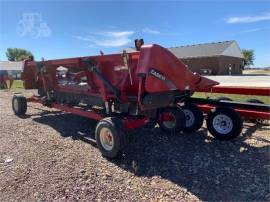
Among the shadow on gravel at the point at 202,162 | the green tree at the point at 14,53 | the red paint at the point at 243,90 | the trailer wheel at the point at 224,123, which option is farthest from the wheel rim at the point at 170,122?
the green tree at the point at 14,53

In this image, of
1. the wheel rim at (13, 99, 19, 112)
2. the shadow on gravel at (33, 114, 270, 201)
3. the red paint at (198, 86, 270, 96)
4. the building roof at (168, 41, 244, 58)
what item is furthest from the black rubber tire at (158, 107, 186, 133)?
the building roof at (168, 41, 244, 58)

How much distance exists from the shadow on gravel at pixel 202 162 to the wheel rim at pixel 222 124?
216mm

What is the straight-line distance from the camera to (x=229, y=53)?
42188 millimetres

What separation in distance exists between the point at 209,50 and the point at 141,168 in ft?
129

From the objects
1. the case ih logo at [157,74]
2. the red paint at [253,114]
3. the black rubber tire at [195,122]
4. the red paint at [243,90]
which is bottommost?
the black rubber tire at [195,122]

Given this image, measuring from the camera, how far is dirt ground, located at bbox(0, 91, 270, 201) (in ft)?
11.9

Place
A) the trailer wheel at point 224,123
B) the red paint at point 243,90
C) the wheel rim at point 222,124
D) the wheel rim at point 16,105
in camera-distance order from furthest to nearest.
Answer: the wheel rim at point 16,105, the red paint at point 243,90, the wheel rim at point 222,124, the trailer wheel at point 224,123

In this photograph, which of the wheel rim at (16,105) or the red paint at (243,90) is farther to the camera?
the wheel rim at (16,105)

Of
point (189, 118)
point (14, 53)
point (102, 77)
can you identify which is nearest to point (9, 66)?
point (14, 53)

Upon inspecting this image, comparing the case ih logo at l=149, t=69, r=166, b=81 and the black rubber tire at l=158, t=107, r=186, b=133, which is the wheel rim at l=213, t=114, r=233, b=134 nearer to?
the black rubber tire at l=158, t=107, r=186, b=133

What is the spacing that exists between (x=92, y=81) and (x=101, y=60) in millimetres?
1119

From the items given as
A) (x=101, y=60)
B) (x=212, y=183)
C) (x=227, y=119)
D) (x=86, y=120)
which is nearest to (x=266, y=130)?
(x=227, y=119)

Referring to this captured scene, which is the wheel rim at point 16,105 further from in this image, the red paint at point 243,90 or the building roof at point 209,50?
the building roof at point 209,50

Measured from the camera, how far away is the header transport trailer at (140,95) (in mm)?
4586
